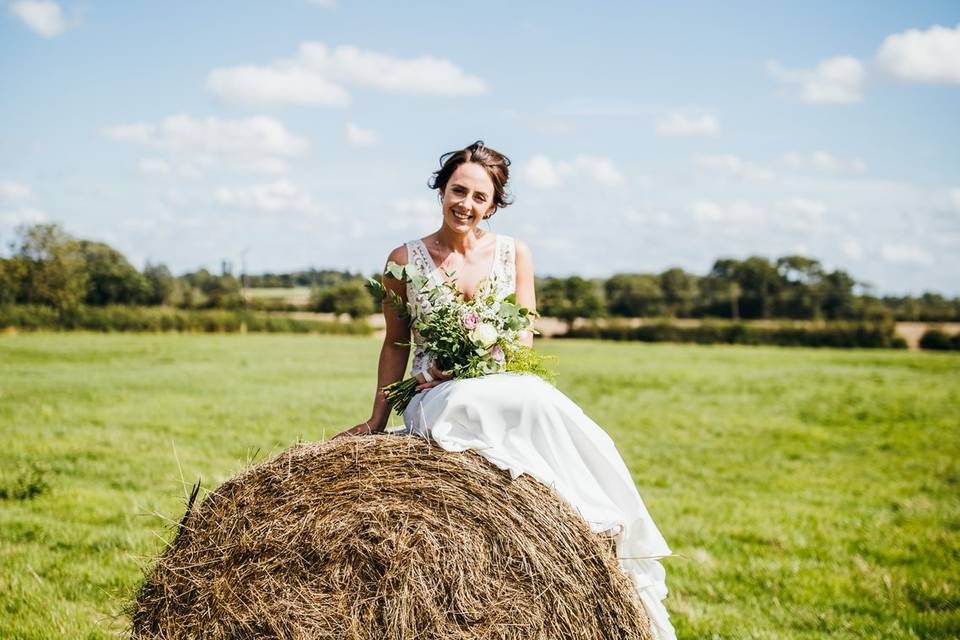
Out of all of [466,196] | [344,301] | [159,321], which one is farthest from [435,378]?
[344,301]

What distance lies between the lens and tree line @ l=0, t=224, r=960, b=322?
30969mm

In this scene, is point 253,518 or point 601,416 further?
point 601,416

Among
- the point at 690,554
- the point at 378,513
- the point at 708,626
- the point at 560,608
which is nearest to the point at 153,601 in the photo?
the point at 378,513

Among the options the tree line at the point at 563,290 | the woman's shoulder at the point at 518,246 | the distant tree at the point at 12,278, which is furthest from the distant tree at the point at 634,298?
the woman's shoulder at the point at 518,246

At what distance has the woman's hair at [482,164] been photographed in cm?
474

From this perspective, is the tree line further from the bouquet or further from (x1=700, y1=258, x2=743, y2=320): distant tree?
the bouquet

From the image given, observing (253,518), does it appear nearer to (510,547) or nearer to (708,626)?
(510,547)

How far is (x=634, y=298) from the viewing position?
71.0 metres

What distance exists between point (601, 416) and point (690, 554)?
31.7 ft

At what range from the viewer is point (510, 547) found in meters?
3.89

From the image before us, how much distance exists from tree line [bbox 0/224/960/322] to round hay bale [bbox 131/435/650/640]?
1454 centimetres

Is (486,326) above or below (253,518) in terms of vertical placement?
above

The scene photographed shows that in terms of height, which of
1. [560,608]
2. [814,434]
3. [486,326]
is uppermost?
[486,326]

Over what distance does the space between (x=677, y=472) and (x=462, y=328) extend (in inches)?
308
